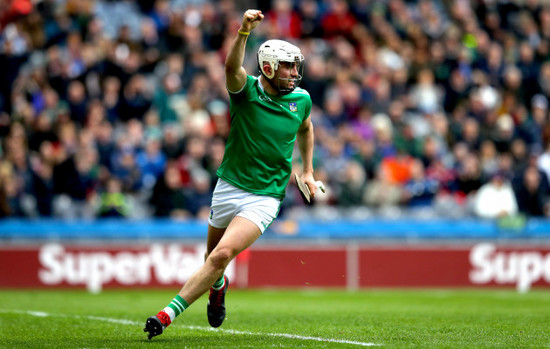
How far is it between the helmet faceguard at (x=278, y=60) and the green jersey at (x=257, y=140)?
0.37 feet

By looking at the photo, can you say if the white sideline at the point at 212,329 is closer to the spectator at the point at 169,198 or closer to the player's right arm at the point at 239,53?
the player's right arm at the point at 239,53

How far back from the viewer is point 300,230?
60.3 feet

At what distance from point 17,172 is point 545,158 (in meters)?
11.1

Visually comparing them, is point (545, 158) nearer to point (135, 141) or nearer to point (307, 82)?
point (307, 82)

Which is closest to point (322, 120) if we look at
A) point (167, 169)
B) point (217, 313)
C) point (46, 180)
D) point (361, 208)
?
point (361, 208)

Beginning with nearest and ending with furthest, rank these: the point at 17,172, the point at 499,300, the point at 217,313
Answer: the point at 217,313 → the point at 499,300 → the point at 17,172

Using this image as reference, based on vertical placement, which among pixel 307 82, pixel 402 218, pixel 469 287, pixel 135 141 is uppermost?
pixel 307 82

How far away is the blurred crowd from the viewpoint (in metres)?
18.3

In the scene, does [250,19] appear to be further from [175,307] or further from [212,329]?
[212,329]

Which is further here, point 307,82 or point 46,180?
point 307,82

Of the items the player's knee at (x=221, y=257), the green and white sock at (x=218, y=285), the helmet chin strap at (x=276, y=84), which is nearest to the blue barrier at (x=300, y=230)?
the green and white sock at (x=218, y=285)

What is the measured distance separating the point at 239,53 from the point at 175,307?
7.51ft

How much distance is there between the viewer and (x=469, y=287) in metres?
18.5

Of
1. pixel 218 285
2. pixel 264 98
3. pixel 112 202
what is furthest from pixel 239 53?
pixel 112 202
